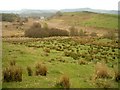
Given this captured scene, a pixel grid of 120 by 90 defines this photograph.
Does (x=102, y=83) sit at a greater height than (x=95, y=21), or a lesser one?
greater

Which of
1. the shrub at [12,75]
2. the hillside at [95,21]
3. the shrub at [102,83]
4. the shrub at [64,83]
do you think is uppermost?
the shrub at [12,75]

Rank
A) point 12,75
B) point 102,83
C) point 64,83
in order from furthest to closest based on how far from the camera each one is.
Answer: point 102,83 < point 12,75 < point 64,83

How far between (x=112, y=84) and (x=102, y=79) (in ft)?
2.96

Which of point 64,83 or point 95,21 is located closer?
point 64,83

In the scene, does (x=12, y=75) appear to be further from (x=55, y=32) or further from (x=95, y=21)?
(x=95, y=21)

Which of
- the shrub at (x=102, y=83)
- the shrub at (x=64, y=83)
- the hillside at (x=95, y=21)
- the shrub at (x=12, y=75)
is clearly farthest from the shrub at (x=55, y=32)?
the shrub at (x=64, y=83)

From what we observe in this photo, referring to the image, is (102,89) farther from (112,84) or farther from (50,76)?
(50,76)

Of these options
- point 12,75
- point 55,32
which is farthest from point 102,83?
point 55,32

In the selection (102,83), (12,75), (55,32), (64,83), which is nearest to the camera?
(64,83)

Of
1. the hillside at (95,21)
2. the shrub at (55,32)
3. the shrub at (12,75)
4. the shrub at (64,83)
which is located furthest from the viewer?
the hillside at (95,21)

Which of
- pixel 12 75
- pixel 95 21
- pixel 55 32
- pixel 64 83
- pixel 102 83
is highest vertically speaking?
pixel 12 75

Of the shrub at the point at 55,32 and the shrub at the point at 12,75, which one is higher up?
the shrub at the point at 12,75

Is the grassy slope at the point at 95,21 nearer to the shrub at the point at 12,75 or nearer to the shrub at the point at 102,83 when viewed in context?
the shrub at the point at 102,83

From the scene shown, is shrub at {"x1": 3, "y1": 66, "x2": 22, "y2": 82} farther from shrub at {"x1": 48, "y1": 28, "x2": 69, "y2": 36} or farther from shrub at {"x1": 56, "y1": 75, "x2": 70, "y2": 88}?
shrub at {"x1": 48, "y1": 28, "x2": 69, "y2": 36}
